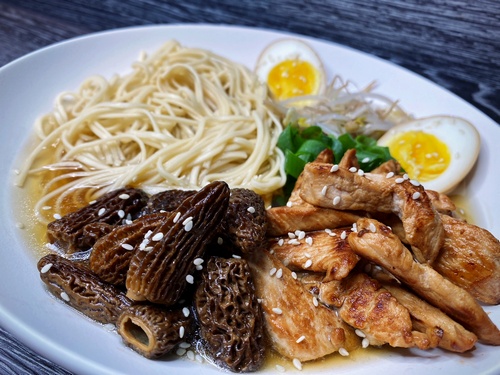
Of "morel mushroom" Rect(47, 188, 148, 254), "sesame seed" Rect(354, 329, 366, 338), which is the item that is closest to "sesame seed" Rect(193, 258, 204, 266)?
"morel mushroom" Rect(47, 188, 148, 254)

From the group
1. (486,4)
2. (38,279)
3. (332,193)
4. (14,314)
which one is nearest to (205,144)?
(332,193)

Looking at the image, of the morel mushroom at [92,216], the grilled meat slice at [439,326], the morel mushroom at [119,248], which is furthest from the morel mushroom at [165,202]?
the grilled meat slice at [439,326]

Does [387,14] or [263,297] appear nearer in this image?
[263,297]

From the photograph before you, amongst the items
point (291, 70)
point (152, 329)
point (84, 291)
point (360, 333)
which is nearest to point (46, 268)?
point (84, 291)

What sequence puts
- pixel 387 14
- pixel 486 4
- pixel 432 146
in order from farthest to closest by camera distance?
pixel 387 14 < pixel 486 4 < pixel 432 146

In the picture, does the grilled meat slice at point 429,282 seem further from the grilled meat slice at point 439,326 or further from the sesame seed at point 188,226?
the sesame seed at point 188,226

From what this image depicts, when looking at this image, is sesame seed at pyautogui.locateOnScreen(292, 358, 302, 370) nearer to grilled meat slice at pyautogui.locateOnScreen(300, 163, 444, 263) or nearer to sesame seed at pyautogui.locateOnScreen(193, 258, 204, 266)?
sesame seed at pyautogui.locateOnScreen(193, 258, 204, 266)

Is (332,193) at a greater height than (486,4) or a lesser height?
lesser

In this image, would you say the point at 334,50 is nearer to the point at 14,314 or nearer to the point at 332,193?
the point at 332,193

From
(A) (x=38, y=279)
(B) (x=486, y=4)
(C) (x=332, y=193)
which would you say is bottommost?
(A) (x=38, y=279)
